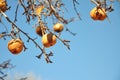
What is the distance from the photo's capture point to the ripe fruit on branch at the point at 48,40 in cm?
285

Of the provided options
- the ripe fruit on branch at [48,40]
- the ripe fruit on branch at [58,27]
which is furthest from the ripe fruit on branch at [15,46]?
the ripe fruit on branch at [58,27]

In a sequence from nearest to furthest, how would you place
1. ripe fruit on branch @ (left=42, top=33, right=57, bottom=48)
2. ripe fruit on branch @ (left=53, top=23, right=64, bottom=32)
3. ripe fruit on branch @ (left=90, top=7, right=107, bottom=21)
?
ripe fruit on branch @ (left=42, top=33, right=57, bottom=48) → ripe fruit on branch @ (left=90, top=7, right=107, bottom=21) → ripe fruit on branch @ (left=53, top=23, right=64, bottom=32)

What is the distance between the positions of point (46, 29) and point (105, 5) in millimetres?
629

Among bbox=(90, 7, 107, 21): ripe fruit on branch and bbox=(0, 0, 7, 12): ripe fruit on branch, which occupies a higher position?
bbox=(0, 0, 7, 12): ripe fruit on branch

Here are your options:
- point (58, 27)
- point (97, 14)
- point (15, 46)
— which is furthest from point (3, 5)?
point (97, 14)

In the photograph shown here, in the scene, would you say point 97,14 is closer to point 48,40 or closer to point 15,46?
point 48,40

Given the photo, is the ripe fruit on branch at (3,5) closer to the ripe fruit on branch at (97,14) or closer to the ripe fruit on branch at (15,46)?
the ripe fruit on branch at (15,46)

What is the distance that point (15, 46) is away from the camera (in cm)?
294

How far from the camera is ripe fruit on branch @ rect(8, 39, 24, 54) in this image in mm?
2941

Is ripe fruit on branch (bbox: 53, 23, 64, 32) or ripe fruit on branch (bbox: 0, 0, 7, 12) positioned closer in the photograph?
ripe fruit on branch (bbox: 0, 0, 7, 12)

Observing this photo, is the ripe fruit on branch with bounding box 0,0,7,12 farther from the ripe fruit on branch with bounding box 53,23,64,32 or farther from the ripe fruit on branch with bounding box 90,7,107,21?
the ripe fruit on branch with bounding box 90,7,107,21

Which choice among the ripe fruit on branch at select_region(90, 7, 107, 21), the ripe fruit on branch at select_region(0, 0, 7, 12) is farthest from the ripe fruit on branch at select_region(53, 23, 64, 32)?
the ripe fruit on branch at select_region(0, 0, 7, 12)

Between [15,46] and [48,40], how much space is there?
0.35m

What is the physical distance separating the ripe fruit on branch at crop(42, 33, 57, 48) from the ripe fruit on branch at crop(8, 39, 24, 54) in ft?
0.86
